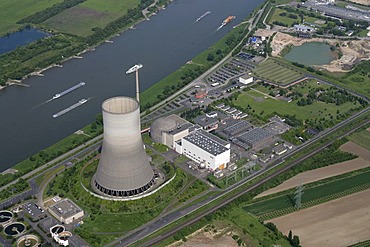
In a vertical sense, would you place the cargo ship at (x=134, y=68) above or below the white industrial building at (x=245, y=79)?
above

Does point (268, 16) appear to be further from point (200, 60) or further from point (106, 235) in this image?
point (106, 235)

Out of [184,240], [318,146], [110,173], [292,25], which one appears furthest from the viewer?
[292,25]

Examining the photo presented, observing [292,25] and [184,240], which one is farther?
[292,25]

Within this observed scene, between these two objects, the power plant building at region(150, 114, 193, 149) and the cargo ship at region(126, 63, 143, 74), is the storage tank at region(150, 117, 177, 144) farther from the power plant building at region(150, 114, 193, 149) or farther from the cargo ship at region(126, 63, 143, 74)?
the cargo ship at region(126, 63, 143, 74)

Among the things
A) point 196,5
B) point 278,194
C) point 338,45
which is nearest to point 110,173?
point 278,194

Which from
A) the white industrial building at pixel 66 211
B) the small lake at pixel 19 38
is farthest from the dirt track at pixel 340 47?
the white industrial building at pixel 66 211

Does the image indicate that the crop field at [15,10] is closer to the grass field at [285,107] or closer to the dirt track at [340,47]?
the dirt track at [340,47]

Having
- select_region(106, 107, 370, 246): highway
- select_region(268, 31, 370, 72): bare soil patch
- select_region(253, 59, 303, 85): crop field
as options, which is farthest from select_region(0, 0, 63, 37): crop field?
select_region(106, 107, 370, 246): highway
